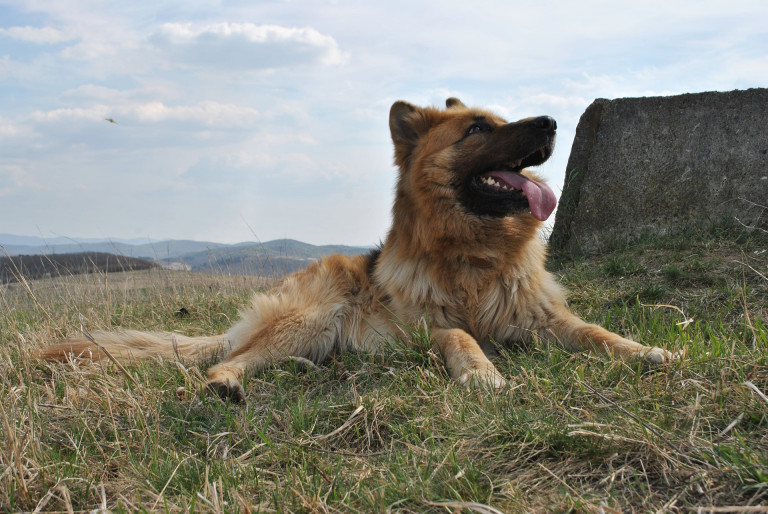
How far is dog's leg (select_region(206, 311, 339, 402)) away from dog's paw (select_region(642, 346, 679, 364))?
2198mm

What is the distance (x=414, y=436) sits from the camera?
2375 mm

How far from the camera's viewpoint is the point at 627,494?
1.76 meters

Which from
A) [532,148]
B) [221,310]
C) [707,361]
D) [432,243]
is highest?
[532,148]

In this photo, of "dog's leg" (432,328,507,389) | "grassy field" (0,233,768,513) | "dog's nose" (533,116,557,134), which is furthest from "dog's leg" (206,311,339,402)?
"dog's nose" (533,116,557,134)

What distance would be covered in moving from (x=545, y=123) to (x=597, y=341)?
148 cm

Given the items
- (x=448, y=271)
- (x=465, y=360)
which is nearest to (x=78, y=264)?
(x=448, y=271)

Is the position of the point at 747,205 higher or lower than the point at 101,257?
higher

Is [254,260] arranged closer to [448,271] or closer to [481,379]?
[448,271]

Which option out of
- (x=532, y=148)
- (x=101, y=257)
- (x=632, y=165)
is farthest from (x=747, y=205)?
(x=101, y=257)

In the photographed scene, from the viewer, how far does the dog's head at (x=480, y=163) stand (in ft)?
12.4

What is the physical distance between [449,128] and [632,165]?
290 centimetres

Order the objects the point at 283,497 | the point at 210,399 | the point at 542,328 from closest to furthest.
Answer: the point at 283,497
the point at 210,399
the point at 542,328

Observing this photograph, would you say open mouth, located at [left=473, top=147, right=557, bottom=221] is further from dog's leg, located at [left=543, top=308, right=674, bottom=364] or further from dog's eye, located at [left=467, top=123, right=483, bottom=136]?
dog's leg, located at [left=543, top=308, right=674, bottom=364]

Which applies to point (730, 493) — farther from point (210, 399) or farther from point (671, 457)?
point (210, 399)
